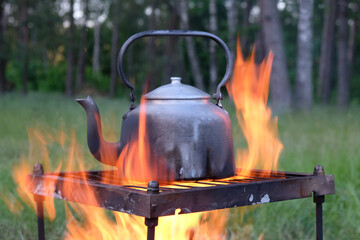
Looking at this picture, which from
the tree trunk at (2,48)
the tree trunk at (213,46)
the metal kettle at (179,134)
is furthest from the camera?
the tree trunk at (213,46)

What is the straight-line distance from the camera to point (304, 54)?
11867mm

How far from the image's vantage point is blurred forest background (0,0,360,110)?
11.7 metres

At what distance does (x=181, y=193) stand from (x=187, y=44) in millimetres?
22802

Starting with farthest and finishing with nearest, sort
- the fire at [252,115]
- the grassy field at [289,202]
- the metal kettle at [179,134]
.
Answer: the grassy field at [289,202]
the fire at [252,115]
the metal kettle at [179,134]

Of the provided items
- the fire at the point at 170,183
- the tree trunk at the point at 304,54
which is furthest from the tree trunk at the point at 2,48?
the fire at the point at 170,183

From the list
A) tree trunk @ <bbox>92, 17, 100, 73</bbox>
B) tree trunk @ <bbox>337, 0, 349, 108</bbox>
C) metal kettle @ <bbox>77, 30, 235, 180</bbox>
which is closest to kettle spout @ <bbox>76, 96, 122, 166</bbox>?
metal kettle @ <bbox>77, 30, 235, 180</bbox>

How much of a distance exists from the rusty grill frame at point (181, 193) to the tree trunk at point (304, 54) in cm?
891

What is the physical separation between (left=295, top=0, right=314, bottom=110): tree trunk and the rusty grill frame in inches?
351

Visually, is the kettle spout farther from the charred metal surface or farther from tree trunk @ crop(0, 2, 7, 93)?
tree trunk @ crop(0, 2, 7, 93)

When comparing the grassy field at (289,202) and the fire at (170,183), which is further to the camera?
the grassy field at (289,202)

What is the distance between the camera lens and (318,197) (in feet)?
8.29

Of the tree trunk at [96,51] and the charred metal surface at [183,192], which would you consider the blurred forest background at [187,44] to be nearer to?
the tree trunk at [96,51]

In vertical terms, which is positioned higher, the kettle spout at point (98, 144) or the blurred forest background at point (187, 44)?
the blurred forest background at point (187, 44)

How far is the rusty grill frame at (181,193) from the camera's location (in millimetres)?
1906
